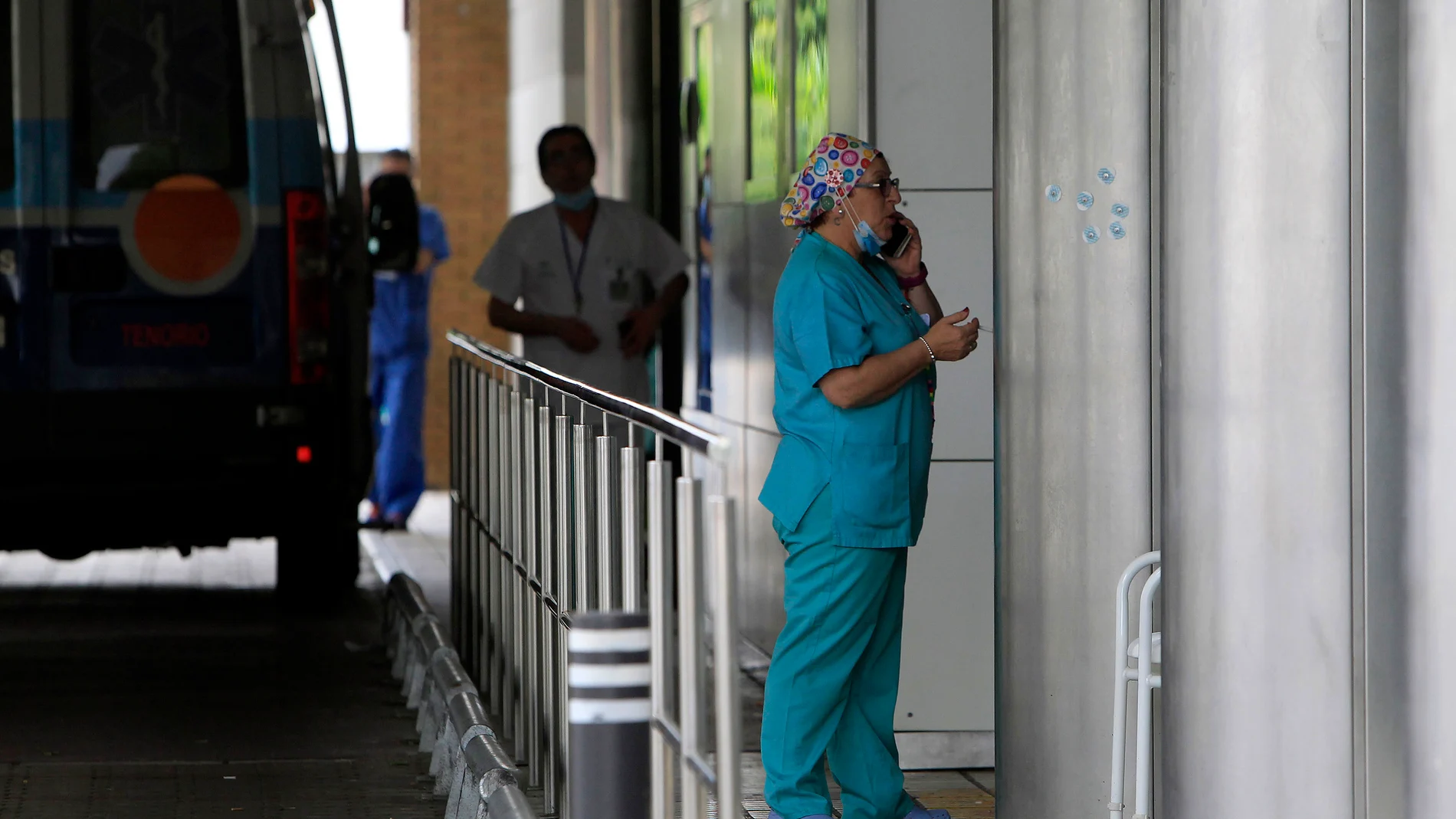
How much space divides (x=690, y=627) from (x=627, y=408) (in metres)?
0.99

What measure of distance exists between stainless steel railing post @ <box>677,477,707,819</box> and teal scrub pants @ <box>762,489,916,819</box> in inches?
59.0

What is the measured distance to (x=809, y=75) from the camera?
24.2ft

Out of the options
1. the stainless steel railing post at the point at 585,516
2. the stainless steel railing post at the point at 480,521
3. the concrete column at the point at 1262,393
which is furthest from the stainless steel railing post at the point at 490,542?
the concrete column at the point at 1262,393

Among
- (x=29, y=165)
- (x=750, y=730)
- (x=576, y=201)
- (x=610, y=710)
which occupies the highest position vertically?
(x=29, y=165)

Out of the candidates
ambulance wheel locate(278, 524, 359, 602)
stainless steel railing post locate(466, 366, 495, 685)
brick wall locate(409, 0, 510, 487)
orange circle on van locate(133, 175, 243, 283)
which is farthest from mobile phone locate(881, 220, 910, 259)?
brick wall locate(409, 0, 510, 487)

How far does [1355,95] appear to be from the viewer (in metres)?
3.70

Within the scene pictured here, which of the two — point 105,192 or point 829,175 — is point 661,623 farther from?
point 105,192

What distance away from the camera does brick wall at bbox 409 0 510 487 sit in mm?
17156

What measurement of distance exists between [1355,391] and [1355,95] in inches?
18.6

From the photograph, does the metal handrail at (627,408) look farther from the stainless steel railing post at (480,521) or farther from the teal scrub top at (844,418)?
the teal scrub top at (844,418)

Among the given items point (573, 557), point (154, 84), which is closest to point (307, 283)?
point (154, 84)

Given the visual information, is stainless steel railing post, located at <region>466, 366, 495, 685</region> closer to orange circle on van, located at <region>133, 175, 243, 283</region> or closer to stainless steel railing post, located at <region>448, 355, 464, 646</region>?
stainless steel railing post, located at <region>448, 355, 464, 646</region>

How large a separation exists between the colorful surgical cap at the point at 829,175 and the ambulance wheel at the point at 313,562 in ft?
15.2

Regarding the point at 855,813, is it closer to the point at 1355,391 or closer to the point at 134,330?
the point at 1355,391
